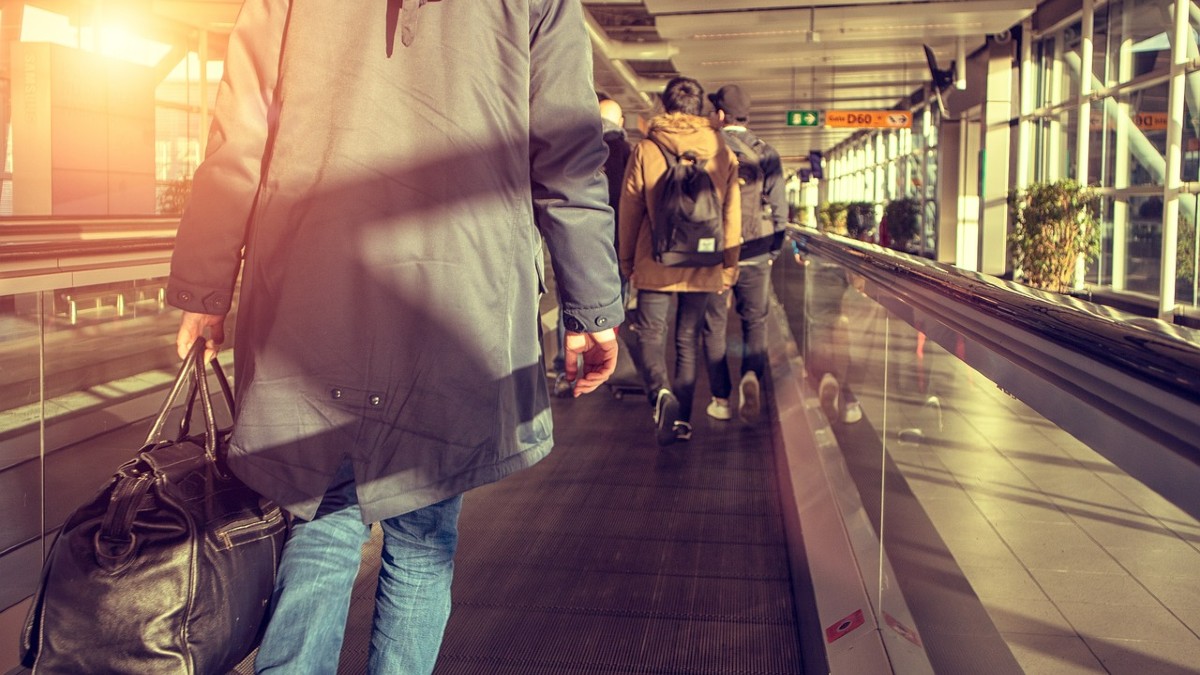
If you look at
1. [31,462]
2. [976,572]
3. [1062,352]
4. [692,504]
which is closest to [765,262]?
[692,504]

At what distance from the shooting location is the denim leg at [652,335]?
5.17 metres

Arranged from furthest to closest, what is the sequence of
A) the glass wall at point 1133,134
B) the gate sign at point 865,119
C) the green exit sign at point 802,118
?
the green exit sign at point 802,118 → the gate sign at point 865,119 → the glass wall at point 1133,134

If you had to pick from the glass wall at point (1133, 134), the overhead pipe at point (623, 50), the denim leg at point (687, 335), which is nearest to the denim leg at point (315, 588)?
the denim leg at point (687, 335)

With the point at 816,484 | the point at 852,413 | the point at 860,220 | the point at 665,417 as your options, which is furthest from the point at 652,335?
the point at 860,220

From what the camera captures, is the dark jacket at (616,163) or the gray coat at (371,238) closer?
the gray coat at (371,238)

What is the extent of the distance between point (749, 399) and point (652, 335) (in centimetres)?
86

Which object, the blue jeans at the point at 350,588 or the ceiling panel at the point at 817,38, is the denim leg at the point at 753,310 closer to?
the blue jeans at the point at 350,588

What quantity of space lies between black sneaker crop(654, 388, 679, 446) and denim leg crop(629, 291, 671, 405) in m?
0.09

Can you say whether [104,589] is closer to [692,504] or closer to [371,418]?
[371,418]

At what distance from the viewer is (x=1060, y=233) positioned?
13609 mm

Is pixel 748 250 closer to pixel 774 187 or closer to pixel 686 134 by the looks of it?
pixel 774 187

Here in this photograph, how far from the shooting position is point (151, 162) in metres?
17.2

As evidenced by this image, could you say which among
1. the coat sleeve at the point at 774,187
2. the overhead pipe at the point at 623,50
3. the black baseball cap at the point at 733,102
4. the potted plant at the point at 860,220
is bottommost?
the coat sleeve at the point at 774,187

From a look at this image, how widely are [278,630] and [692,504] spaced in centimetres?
279
